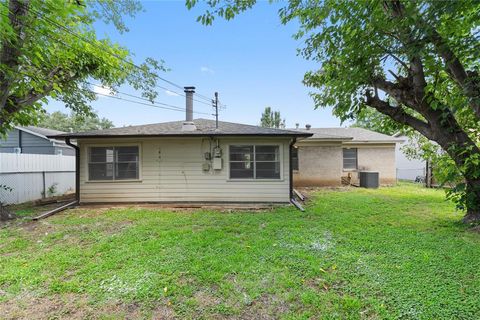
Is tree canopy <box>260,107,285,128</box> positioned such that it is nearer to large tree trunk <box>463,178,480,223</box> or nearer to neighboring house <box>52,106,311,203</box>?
neighboring house <box>52,106,311,203</box>

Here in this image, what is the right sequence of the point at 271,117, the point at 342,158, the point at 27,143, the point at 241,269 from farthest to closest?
1. the point at 271,117
2. the point at 27,143
3. the point at 342,158
4. the point at 241,269

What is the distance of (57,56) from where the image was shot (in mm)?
7207

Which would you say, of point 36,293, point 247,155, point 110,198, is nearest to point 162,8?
point 247,155

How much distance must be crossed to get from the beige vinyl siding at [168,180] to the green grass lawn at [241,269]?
87.0 inches

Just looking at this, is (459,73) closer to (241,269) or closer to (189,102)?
(241,269)

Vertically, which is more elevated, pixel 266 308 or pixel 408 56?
pixel 408 56

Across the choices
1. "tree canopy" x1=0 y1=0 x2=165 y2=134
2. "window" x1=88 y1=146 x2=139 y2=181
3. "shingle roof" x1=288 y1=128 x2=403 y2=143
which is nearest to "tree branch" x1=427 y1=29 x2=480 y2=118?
"tree canopy" x1=0 y1=0 x2=165 y2=134

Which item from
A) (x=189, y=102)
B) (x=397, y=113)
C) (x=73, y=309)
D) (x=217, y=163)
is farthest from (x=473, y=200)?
(x=189, y=102)

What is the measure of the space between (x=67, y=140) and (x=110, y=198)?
2.27 m

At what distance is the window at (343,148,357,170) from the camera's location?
14102mm

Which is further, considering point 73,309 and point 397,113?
point 397,113

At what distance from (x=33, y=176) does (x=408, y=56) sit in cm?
1250

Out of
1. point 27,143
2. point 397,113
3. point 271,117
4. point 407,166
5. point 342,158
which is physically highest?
point 271,117

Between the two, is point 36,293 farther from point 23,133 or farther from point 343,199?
point 23,133
